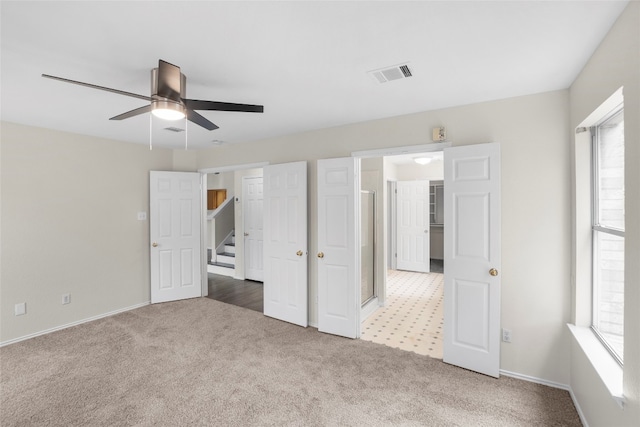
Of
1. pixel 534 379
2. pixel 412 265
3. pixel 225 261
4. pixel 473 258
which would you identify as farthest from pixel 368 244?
pixel 225 261

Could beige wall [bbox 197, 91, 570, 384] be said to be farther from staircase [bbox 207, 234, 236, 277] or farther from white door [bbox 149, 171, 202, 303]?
staircase [bbox 207, 234, 236, 277]

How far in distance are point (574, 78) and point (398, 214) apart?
4.97m

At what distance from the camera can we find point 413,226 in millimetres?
6965

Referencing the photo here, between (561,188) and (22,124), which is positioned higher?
(22,124)

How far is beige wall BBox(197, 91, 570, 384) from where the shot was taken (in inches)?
97.3

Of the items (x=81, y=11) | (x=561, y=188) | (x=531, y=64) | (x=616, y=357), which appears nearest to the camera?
(x=81, y=11)

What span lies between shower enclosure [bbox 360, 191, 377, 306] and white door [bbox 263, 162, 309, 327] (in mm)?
931

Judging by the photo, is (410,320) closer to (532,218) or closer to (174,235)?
(532,218)

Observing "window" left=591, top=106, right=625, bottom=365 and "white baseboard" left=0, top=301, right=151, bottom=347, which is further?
"white baseboard" left=0, top=301, right=151, bottom=347

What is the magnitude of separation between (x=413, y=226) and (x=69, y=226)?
613cm

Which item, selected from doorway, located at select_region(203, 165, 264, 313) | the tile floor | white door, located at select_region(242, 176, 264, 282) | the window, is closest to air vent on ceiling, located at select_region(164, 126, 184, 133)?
doorway, located at select_region(203, 165, 264, 313)

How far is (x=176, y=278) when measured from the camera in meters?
4.75

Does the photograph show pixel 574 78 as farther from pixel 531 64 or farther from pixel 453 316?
pixel 453 316

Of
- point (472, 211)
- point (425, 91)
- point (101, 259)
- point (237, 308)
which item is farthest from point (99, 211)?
point (472, 211)
